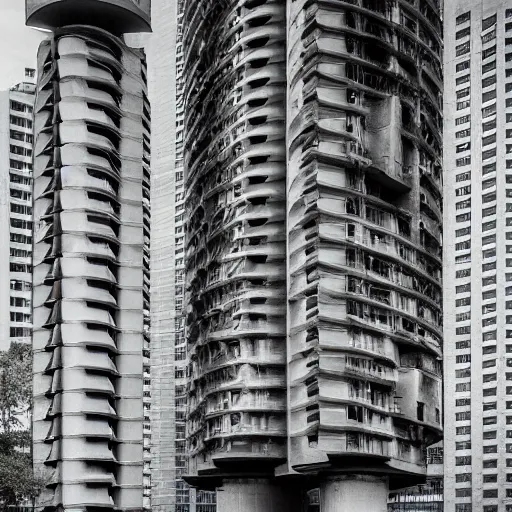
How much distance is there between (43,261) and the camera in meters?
106

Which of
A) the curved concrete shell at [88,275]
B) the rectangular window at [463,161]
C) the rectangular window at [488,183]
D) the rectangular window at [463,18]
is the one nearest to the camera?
the curved concrete shell at [88,275]

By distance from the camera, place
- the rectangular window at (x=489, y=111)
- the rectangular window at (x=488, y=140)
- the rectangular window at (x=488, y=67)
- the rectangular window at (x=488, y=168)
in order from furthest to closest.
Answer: the rectangular window at (x=488, y=67)
the rectangular window at (x=489, y=111)
the rectangular window at (x=488, y=140)
the rectangular window at (x=488, y=168)

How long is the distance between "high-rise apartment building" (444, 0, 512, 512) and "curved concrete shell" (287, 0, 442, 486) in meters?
56.7

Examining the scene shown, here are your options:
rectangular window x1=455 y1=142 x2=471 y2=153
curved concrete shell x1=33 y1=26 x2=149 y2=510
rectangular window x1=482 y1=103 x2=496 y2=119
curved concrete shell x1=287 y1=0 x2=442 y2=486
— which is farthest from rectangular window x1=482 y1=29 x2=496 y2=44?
curved concrete shell x1=287 y1=0 x2=442 y2=486

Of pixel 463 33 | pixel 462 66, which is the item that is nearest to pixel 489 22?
pixel 463 33

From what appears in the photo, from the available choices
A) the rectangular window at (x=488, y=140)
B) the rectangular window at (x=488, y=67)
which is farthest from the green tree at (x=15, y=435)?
the rectangular window at (x=488, y=67)

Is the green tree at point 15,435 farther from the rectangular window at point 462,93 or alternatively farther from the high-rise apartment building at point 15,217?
the rectangular window at point 462,93

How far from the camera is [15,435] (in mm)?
102875

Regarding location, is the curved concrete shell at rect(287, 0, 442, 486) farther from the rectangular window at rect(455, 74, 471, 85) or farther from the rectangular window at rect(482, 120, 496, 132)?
the rectangular window at rect(455, 74, 471, 85)

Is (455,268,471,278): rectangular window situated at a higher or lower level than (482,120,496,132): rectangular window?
lower

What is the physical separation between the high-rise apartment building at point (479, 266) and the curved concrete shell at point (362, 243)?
56.7 metres

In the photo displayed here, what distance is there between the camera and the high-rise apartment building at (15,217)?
15138 cm

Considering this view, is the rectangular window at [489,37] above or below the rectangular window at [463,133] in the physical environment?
above

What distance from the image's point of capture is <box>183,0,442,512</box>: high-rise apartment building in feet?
285
